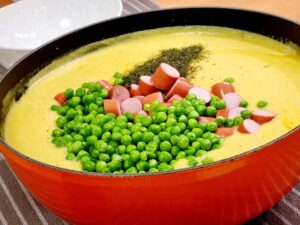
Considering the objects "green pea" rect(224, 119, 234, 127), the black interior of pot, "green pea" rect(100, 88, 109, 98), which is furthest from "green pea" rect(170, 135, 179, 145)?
the black interior of pot

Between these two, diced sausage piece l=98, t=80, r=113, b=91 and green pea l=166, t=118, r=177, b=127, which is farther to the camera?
diced sausage piece l=98, t=80, r=113, b=91

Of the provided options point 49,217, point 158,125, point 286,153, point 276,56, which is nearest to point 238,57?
point 276,56

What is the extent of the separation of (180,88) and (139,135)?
176 millimetres

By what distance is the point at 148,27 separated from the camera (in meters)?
1.31

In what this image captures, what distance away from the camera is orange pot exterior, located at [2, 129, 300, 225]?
742 mm

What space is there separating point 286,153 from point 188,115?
24 centimetres

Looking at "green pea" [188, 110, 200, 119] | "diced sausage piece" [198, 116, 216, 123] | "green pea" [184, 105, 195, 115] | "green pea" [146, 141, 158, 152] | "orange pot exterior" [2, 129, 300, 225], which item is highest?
"green pea" [184, 105, 195, 115]

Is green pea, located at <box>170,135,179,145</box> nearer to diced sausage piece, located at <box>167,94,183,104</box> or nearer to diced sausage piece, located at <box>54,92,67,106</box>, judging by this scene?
diced sausage piece, located at <box>167,94,183,104</box>

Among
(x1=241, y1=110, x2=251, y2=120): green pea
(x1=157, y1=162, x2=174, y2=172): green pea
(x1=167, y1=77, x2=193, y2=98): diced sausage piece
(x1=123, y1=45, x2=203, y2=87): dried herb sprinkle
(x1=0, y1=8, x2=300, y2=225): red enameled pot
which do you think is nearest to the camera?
(x1=0, y1=8, x2=300, y2=225): red enameled pot

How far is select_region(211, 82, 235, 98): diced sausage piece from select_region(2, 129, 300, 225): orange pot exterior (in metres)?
0.26

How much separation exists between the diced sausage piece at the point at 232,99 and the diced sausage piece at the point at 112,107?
0.22 meters

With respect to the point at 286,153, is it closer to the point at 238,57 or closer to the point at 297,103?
the point at 297,103

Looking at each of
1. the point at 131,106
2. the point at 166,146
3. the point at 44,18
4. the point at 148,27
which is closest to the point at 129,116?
the point at 131,106

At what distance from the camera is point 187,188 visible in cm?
75
